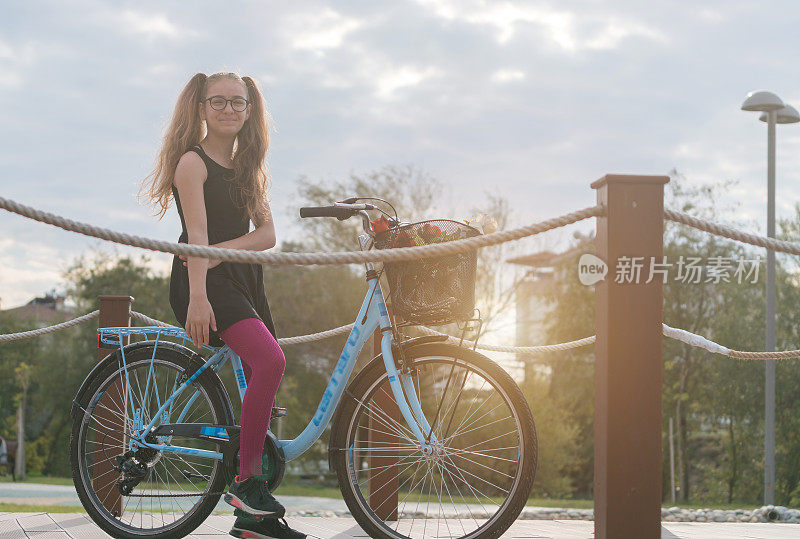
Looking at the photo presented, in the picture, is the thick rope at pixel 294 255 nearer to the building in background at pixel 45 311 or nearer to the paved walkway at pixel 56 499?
the paved walkway at pixel 56 499

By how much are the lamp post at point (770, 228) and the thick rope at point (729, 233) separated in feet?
35.4

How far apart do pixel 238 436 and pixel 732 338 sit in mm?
20768

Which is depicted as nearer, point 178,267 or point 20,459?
point 178,267

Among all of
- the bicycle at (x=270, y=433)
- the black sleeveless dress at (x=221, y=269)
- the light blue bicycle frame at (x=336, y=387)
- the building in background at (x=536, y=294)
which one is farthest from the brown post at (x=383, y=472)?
the building in background at (x=536, y=294)

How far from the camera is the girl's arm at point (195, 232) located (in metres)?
3.35

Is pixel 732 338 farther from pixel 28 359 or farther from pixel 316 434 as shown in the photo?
pixel 28 359

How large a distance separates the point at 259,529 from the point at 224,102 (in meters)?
1.70

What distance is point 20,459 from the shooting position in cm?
3153

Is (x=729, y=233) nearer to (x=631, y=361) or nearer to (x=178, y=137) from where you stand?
(x=631, y=361)

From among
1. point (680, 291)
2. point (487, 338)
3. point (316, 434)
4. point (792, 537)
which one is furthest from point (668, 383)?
point (316, 434)

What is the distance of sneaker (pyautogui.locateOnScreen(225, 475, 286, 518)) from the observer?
3264 millimetres

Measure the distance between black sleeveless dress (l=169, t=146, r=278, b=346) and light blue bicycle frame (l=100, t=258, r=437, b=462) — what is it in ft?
0.60

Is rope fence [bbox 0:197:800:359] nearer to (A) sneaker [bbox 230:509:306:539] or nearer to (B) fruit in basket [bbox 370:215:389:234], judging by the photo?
(B) fruit in basket [bbox 370:215:389:234]

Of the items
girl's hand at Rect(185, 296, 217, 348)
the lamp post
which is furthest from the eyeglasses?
the lamp post
